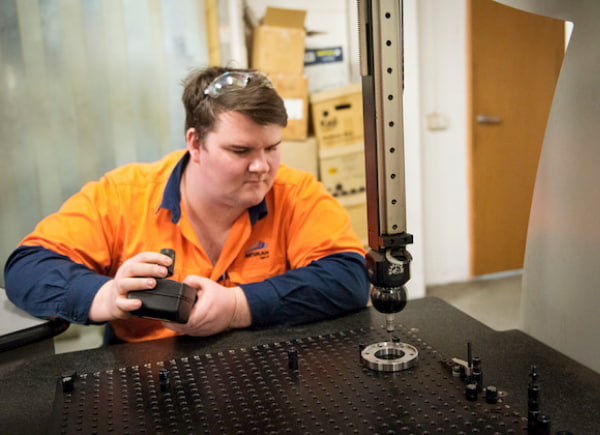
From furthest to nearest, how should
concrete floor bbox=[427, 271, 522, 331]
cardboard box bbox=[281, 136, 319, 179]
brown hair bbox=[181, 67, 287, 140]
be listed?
concrete floor bbox=[427, 271, 522, 331] → cardboard box bbox=[281, 136, 319, 179] → brown hair bbox=[181, 67, 287, 140]

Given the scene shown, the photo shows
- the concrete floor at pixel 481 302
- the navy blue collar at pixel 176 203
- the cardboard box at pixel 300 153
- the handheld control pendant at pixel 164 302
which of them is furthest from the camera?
the cardboard box at pixel 300 153

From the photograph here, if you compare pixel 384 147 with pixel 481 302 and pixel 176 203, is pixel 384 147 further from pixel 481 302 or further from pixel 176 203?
pixel 481 302

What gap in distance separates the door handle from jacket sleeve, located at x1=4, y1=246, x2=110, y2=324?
115 inches

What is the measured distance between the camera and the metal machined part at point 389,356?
834 millimetres

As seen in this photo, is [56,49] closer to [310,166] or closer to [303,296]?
[310,166]

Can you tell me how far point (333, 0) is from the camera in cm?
314

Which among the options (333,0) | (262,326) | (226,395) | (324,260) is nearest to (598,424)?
(226,395)

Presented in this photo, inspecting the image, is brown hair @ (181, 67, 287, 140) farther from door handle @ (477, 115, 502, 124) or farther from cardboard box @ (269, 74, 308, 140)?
door handle @ (477, 115, 502, 124)

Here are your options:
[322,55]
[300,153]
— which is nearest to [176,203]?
[300,153]

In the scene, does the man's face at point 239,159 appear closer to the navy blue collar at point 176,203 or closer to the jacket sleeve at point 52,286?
the navy blue collar at point 176,203

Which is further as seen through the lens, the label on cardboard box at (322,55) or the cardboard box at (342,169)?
the label on cardboard box at (322,55)

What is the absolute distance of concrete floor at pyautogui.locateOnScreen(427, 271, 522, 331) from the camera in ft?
10.4

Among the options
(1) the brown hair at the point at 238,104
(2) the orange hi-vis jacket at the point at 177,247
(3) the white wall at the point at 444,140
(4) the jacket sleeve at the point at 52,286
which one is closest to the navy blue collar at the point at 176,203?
(2) the orange hi-vis jacket at the point at 177,247

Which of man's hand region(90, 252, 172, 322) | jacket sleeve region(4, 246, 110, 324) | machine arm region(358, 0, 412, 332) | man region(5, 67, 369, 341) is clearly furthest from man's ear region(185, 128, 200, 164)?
machine arm region(358, 0, 412, 332)
